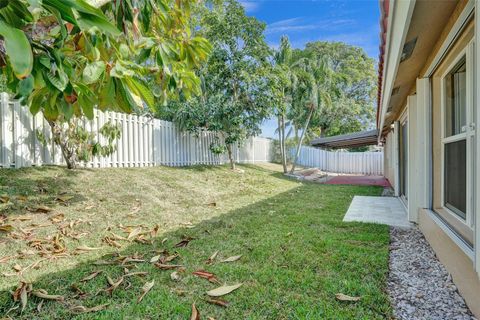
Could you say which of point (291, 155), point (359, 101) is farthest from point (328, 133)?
point (291, 155)

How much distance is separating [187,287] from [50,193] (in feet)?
13.1

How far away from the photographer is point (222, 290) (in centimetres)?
280

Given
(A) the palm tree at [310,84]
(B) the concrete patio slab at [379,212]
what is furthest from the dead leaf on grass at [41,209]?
(A) the palm tree at [310,84]

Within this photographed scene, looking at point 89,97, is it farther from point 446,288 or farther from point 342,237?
point 342,237

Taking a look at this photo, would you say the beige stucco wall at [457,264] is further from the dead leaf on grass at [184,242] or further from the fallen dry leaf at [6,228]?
the fallen dry leaf at [6,228]

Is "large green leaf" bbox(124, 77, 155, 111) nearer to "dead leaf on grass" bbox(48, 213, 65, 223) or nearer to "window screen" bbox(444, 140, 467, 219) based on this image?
"window screen" bbox(444, 140, 467, 219)

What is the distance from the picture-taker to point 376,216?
605cm

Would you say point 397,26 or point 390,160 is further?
point 390,160

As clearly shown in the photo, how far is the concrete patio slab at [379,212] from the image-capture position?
18.2ft

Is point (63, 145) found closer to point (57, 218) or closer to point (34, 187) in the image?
point (34, 187)

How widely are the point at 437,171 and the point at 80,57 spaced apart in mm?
4212

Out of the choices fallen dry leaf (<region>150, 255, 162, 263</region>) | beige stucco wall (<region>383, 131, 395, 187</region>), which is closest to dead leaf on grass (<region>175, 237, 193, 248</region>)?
fallen dry leaf (<region>150, 255, 162, 263</region>)

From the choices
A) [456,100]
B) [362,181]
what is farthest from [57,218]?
[362,181]

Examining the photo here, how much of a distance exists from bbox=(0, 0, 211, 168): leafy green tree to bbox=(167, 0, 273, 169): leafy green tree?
8906 millimetres
